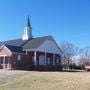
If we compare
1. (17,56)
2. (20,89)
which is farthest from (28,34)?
(20,89)

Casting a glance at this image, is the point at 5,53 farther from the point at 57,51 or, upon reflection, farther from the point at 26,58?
the point at 57,51

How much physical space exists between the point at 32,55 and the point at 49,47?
394cm

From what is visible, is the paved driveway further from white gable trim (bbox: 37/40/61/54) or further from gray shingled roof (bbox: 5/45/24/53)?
white gable trim (bbox: 37/40/61/54)

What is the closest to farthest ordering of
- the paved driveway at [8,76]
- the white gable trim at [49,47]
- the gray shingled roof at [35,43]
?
1. the paved driveway at [8,76]
2. the gray shingled roof at [35,43]
3. the white gable trim at [49,47]

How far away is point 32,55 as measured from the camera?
49.7 meters

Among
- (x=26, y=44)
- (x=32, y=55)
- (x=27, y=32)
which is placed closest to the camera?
(x=32, y=55)

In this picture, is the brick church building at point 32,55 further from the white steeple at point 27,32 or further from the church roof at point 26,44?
the white steeple at point 27,32

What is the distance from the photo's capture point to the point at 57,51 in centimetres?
5384

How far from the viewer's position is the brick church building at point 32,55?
46.4m

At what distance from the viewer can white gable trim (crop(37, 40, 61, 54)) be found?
1949 inches

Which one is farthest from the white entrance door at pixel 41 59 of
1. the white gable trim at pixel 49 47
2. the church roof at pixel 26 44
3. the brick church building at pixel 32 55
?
the church roof at pixel 26 44

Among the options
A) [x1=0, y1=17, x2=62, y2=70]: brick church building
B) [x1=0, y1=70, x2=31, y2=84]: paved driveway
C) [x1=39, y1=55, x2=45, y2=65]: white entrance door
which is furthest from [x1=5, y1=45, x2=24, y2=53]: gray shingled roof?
[x1=0, y1=70, x2=31, y2=84]: paved driveway

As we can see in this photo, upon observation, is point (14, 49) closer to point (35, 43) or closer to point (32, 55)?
point (32, 55)

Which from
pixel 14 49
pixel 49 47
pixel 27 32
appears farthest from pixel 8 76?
pixel 27 32
